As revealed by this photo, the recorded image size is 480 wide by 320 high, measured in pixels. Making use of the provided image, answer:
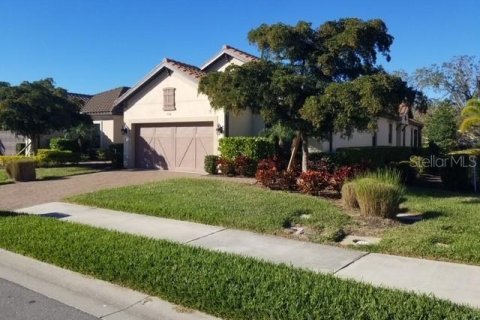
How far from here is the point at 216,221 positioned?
952 centimetres

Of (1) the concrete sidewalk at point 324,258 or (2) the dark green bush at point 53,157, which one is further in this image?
(2) the dark green bush at point 53,157

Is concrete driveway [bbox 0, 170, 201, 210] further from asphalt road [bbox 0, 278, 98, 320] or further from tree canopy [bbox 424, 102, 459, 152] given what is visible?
tree canopy [bbox 424, 102, 459, 152]

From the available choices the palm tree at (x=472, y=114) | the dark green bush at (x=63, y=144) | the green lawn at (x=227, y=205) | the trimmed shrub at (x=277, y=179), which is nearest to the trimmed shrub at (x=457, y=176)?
the palm tree at (x=472, y=114)

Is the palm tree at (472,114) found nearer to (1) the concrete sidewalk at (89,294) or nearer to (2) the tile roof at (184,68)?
(2) the tile roof at (184,68)

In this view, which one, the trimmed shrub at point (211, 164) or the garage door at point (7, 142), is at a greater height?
the garage door at point (7, 142)

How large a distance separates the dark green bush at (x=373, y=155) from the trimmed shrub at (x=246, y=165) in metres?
3.23

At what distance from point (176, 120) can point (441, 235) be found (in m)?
14.8

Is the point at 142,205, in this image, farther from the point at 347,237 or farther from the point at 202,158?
the point at 202,158

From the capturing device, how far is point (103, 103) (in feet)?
101

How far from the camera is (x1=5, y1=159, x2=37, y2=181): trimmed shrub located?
18.3 metres

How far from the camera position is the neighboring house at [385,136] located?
62.2 ft

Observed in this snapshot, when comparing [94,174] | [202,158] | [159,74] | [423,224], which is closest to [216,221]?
[423,224]

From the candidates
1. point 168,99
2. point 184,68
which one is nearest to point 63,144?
point 168,99

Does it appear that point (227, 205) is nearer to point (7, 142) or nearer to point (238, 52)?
point (238, 52)
